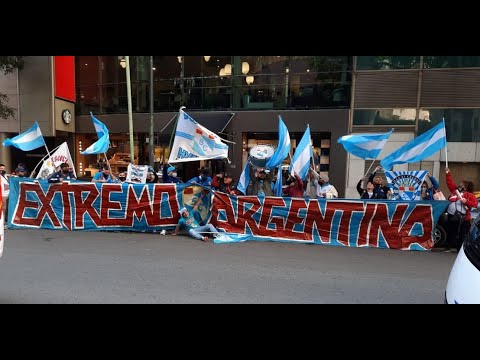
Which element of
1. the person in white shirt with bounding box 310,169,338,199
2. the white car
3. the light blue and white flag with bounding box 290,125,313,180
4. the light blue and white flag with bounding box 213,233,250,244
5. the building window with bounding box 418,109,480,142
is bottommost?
the light blue and white flag with bounding box 213,233,250,244

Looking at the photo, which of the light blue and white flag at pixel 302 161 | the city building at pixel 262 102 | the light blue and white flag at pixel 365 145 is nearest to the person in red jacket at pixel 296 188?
the light blue and white flag at pixel 302 161

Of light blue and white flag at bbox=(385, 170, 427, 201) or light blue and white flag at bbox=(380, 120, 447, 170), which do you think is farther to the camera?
light blue and white flag at bbox=(385, 170, 427, 201)

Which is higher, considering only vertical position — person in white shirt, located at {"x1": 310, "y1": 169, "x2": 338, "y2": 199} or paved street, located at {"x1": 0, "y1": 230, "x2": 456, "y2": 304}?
person in white shirt, located at {"x1": 310, "y1": 169, "x2": 338, "y2": 199}

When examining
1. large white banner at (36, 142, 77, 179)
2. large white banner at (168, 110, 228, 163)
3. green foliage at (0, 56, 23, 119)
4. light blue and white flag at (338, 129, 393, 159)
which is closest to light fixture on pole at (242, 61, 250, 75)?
large white banner at (168, 110, 228, 163)

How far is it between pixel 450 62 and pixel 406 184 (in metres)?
8.75

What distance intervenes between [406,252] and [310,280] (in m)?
2.97

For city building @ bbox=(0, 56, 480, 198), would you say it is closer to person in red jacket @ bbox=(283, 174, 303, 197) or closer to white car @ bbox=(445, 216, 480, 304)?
person in red jacket @ bbox=(283, 174, 303, 197)

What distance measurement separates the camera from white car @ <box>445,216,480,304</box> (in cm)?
228

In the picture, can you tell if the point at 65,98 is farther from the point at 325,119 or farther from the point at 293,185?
the point at 293,185

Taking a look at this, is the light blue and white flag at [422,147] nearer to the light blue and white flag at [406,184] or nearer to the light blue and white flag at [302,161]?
the light blue and white flag at [406,184]

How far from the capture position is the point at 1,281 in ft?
16.3

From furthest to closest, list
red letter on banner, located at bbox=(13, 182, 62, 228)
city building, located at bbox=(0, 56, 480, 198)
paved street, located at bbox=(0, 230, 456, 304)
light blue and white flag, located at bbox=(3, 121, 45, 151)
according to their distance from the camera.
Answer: city building, located at bbox=(0, 56, 480, 198) → light blue and white flag, located at bbox=(3, 121, 45, 151) → red letter on banner, located at bbox=(13, 182, 62, 228) → paved street, located at bbox=(0, 230, 456, 304)

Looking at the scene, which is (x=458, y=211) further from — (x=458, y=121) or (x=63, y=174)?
(x=63, y=174)

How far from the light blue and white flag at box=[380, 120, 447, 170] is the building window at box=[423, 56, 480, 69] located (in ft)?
26.5
